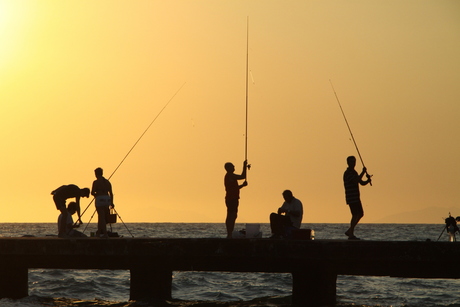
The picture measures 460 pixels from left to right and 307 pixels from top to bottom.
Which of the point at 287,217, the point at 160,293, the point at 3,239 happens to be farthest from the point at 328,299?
the point at 3,239

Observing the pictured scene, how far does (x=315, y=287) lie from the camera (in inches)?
613

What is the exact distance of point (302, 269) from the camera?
15672mm

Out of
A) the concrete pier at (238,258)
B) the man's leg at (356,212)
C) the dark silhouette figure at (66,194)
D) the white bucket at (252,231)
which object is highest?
the dark silhouette figure at (66,194)

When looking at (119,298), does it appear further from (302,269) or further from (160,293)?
(302,269)

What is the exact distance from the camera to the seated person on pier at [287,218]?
53.8ft

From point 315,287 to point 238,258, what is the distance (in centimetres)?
171

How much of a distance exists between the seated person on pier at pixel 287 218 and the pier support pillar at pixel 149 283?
8.02ft

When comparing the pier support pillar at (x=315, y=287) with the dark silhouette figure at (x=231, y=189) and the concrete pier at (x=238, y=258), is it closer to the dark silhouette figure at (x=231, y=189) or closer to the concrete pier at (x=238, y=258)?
the concrete pier at (x=238, y=258)

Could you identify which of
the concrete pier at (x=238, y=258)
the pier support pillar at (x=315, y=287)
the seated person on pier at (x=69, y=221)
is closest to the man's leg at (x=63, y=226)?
the seated person on pier at (x=69, y=221)

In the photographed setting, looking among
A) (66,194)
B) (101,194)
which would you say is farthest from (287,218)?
(66,194)

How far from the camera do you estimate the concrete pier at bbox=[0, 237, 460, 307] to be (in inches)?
562

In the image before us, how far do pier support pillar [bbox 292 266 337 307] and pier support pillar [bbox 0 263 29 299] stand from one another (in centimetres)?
644

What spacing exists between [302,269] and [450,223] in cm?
590

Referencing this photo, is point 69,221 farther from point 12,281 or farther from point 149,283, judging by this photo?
point 149,283
